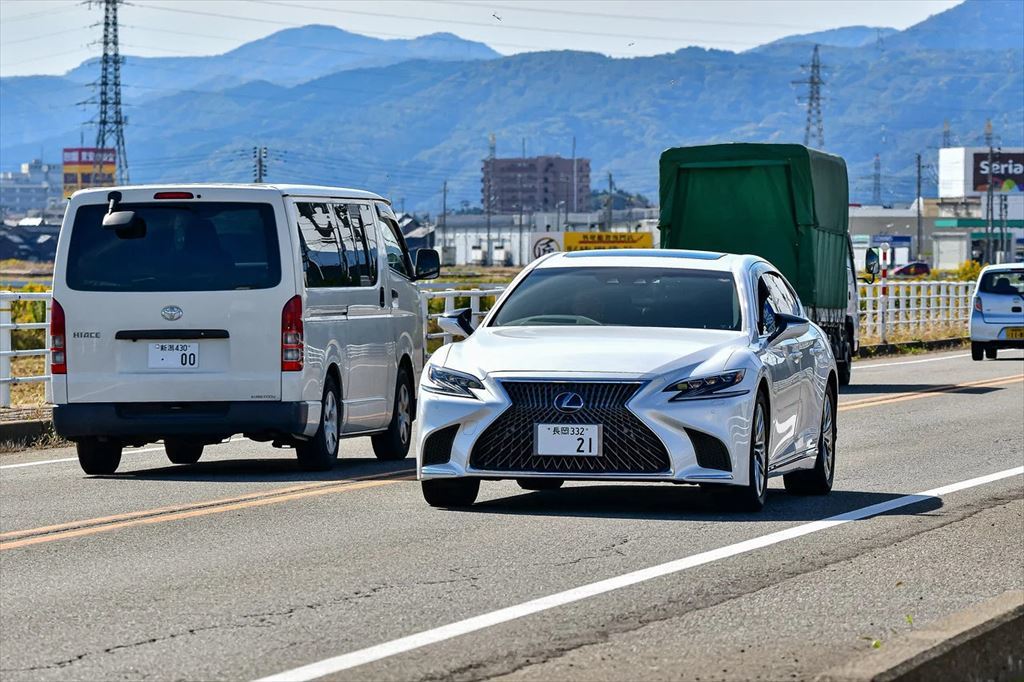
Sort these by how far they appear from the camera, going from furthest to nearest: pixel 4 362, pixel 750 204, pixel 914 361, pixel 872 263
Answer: pixel 914 361 < pixel 872 263 < pixel 750 204 < pixel 4 362

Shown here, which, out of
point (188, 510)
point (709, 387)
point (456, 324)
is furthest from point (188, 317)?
point (709, 387)

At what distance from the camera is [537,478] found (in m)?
10.5

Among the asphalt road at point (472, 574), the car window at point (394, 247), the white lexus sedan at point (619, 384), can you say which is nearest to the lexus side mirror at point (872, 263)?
the car window at point (394, 247)

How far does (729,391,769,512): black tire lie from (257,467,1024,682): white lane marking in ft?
1.31

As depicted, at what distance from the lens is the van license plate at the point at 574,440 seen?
10.3 meters

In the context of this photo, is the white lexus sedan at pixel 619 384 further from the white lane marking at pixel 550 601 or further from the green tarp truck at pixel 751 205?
the green tarp truck at pixel 751 205

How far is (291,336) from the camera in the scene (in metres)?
13.2

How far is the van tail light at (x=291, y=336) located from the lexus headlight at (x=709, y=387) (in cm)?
365

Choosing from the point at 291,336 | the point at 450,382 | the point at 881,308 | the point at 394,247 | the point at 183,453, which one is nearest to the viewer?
the point at 450,382

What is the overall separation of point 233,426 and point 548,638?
6584mm

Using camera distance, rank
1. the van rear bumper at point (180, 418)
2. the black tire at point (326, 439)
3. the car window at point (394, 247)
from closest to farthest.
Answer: the van rear bumper at point (180, 418)
the black tire at point (326, 439)
the car window at point (394, 247)

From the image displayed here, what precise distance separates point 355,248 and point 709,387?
4604 mm

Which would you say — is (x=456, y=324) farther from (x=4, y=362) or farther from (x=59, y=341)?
(x=4, y=362)

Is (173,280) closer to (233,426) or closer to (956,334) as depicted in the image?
(233,426)
